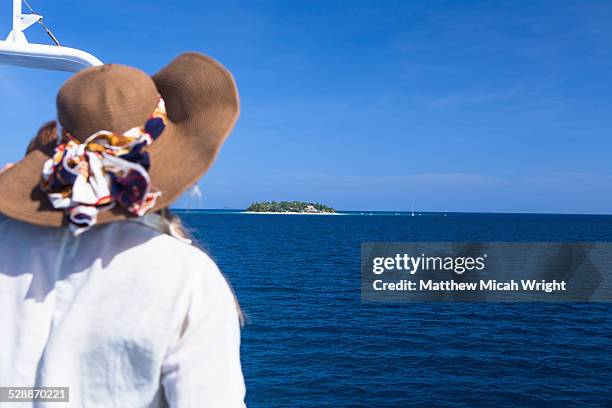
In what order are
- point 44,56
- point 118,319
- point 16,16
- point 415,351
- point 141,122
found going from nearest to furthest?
point 118,319 < point 141,122 < point 44,56 < point 16,16 < point 415,351

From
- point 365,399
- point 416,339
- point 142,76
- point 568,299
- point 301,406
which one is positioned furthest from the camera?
point 568,299

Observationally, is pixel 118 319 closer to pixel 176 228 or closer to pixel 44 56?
pixel 176 228

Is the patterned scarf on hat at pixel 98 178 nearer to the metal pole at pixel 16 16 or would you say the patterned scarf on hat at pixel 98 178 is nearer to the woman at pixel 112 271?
the woman at pixel 112 271

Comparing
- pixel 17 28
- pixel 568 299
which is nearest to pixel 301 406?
pixel 17 28

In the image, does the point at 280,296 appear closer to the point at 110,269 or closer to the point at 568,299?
the point at 568,299

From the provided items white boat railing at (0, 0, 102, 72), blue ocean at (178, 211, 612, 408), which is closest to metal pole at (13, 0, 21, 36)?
white boat railing at (0, 0, 102, 72)

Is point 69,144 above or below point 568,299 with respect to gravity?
above

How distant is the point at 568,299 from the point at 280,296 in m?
20.7

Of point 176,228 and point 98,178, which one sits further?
point 176,228

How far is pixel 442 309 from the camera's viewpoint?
30.7m

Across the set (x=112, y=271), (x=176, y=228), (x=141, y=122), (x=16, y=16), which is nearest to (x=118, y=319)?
(x=112, y=271)

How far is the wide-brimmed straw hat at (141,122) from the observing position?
3.63 feet

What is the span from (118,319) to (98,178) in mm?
296

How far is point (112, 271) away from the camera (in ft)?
3.46
